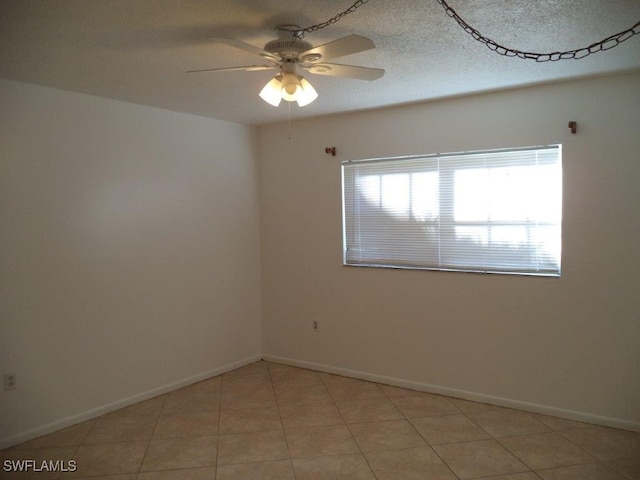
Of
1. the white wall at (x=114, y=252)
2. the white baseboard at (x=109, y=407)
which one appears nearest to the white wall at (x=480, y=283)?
the white wall at (x=114, y=252)

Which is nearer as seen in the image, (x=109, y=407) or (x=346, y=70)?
(x=346, y=70)

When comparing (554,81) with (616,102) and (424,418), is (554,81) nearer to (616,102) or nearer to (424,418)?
(616,102)

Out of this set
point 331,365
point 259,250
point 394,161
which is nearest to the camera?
point 394,161

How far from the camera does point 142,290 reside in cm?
404

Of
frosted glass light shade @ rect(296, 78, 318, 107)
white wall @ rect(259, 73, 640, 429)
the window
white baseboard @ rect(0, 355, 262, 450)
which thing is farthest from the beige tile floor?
frosted glass light shade @ rect(296, 78, 318, 107)

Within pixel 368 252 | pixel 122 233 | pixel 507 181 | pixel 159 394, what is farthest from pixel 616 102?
pixel 159 394

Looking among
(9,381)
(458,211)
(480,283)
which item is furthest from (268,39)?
(9,381)

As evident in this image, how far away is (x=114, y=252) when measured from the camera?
3.82 meters

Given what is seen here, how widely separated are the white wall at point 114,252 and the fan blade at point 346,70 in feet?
6.86

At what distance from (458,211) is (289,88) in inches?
82.6

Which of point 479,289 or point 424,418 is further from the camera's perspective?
point 479,289

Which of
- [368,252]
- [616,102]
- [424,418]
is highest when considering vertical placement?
[616,102]

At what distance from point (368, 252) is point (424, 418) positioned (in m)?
1.53

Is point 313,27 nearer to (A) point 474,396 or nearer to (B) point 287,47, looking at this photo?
(B) point 287,47
